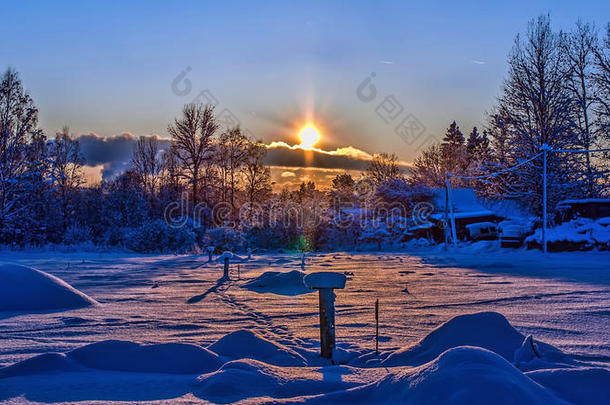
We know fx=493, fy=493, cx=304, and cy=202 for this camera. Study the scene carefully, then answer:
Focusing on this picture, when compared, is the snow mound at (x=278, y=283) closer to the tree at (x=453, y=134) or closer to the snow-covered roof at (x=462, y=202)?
the snow-covered roof at (x=462, y=202)

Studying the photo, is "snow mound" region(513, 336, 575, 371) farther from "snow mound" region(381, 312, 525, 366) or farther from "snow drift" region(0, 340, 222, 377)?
"snow drift" region(0, 340, 222, 377)

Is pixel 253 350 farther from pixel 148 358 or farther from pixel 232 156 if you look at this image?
pixel 232 156

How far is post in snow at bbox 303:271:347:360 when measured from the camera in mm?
3807

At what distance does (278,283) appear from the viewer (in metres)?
8.94

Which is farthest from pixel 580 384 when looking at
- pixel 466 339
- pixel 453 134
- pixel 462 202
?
pixel 453 134

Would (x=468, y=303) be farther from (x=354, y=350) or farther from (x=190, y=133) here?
(x=190, y=133)

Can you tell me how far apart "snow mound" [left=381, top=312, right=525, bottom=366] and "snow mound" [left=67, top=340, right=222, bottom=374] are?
1373 mm

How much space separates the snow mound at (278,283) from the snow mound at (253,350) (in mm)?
4249

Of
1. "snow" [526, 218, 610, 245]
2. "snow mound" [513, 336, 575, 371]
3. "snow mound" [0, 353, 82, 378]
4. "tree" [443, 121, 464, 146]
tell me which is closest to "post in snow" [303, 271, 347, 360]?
"snow mound" [513, 336, 575, 371]

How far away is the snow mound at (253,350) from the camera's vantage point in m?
3.92

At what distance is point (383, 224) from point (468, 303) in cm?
2322

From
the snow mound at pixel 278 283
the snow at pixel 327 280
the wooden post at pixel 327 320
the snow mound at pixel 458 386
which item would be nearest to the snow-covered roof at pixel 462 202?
the snow mound at pixel 278 283

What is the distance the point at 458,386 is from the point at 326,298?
1.66 metres

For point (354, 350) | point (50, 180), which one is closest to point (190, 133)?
point (50, 180)
